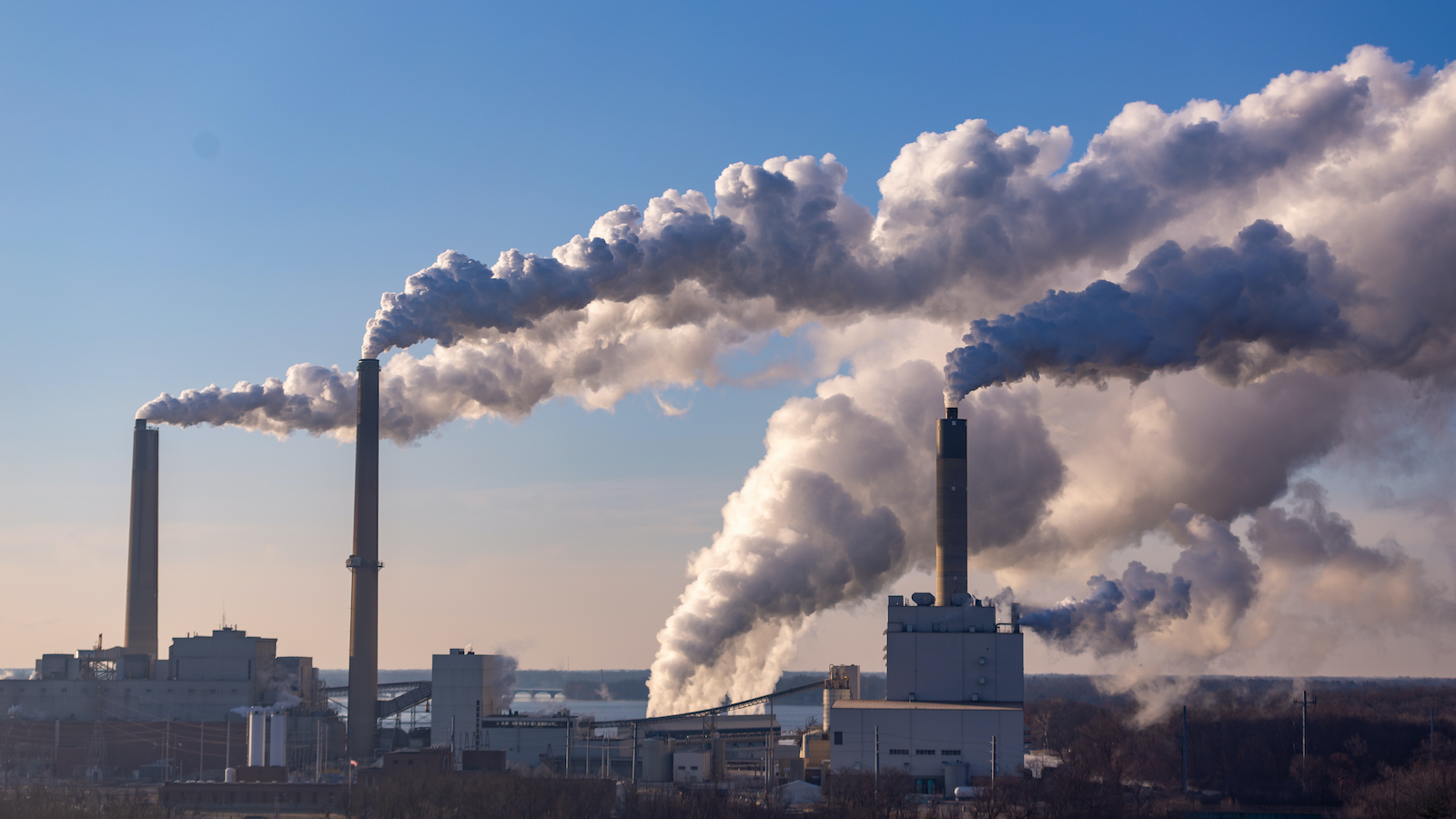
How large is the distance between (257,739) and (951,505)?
36504mm

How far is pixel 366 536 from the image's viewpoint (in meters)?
76.2

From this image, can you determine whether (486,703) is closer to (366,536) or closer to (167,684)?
(366,536)

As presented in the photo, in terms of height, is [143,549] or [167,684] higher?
[143,549]

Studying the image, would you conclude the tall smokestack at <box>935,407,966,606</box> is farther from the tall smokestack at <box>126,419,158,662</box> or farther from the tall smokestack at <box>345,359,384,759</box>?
the tall smokestack at <box>126,419,158,662</box>

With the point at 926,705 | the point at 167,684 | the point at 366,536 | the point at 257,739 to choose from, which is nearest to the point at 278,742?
the point at 257,739

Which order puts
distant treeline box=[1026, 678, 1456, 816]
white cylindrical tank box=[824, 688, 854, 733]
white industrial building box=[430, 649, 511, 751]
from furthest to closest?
1. white cylindrical tank box=[824, 688, 854, 733]
2. white industrial building box=[430, 649, 511, 751]
3. distant treeline box=[1026, 678, 1456, 816]

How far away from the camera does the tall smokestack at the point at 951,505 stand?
242 ft

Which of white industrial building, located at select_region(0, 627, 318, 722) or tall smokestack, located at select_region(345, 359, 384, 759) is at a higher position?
tall smokestack, located at select_region(345, 359, 384, 759)

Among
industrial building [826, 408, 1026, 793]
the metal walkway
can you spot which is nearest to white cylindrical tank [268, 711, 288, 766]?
the metal walkway

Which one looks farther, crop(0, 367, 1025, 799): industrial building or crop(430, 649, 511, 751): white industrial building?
crop(430, 649, 511, 751): white industrial building

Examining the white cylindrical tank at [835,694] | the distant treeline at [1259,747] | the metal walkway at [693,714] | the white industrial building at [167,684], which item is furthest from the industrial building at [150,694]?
the distant treeline at [1259,747]

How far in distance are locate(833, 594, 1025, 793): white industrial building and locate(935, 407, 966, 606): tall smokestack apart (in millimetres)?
1068

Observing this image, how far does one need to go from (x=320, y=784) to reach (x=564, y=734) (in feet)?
54.6

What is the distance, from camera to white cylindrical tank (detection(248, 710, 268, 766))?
2883 inches
